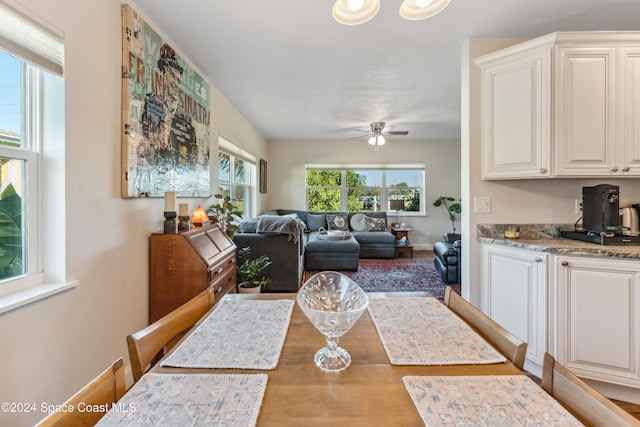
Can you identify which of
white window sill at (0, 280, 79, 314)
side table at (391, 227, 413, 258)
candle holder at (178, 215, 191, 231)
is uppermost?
candle holder at (178, 215, 191, 231)

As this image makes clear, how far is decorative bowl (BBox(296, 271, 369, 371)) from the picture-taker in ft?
2.54

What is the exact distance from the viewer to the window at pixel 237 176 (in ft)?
12.5

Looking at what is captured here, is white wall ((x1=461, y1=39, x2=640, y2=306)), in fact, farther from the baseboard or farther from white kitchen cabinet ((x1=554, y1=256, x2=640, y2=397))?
the baseboard

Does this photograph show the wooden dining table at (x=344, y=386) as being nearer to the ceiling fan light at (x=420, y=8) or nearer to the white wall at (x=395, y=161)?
the ceiling fan light at (x=420, y=8)

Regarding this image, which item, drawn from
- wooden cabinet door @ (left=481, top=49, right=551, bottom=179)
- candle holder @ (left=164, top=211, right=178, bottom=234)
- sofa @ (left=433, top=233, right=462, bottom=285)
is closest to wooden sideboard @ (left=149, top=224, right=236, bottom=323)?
candle holder @ (left=164, top=211, right=178, bottom=234)

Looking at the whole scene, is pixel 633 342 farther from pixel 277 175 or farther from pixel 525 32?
pixel 277 175

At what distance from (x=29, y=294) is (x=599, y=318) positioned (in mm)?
2940

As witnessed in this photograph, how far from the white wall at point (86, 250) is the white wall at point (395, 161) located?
4.62 metres

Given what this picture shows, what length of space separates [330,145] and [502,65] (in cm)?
452

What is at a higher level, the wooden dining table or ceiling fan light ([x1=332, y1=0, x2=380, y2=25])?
ceiling fan light ([x1=332, y1=0, x2=380, y2=25])

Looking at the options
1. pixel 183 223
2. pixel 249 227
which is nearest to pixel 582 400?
pixel 183 223

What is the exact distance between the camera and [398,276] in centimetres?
434

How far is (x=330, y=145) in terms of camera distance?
6461 mm

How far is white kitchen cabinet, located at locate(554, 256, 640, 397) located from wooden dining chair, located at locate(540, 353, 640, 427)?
4.63ft
